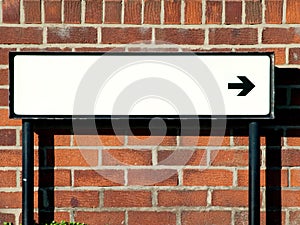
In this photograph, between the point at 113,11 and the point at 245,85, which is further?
the point at 113,11

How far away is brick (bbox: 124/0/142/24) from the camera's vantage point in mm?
2357

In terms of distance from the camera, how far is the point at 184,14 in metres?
2.36

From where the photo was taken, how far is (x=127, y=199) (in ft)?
7.91

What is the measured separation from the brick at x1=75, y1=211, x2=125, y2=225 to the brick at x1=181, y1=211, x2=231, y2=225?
27 centimetres

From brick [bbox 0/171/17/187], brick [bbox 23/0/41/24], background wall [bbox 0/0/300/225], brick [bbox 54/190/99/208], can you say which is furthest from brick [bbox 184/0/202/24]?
brick [bbox 0/171/17/187]

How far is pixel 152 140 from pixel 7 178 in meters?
0.63

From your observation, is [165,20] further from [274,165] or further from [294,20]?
[274,165]

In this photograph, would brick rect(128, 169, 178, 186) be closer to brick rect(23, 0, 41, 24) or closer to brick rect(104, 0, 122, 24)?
brick rect(104, 0, 122, 24)

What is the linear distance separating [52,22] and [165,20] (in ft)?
1.54

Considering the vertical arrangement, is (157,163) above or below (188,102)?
below

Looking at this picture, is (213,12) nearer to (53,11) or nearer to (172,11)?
(172,11)

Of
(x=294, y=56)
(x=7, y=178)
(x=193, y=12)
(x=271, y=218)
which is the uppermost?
(x=193, y=12)

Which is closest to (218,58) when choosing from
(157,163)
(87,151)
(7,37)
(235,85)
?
(235,85)

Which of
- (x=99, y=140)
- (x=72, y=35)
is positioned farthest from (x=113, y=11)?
(x=99, y=140)
